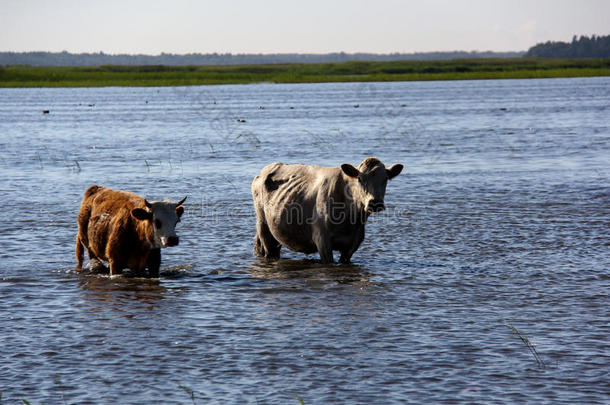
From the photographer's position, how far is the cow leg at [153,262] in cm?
1258

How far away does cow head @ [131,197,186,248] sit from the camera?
1179 cm

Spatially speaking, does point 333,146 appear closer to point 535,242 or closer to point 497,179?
point 497,179

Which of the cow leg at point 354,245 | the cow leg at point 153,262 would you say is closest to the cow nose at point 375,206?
the cow leg at point 354,245

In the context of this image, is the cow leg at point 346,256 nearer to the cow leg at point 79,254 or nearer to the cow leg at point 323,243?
the cow leg at point 323,243

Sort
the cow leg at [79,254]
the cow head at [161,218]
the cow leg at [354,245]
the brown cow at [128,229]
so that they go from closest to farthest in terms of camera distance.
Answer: the cow head at [161,218], the brown cow at [128,229], the cow leg at [354,245], the cow leg at [79,254]

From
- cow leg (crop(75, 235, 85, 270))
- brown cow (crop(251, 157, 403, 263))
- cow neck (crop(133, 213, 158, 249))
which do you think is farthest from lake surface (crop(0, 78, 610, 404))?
cow neck (crop(133, 213, 158, 249))

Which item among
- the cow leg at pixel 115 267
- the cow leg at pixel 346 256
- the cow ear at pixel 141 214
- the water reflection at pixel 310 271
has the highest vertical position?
the cow ear at pixel 141 214

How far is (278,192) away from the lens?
14.2 metres

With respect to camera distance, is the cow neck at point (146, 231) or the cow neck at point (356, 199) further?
the cow neck at point (356, 199)

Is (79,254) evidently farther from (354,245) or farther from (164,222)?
(354,245)

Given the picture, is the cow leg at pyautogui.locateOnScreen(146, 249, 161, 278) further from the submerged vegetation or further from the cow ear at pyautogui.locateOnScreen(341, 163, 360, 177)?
the submerged vegetation

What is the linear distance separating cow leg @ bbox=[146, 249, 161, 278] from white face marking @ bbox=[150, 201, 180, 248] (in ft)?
1.62

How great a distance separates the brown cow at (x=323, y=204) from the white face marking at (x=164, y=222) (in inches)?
94.0

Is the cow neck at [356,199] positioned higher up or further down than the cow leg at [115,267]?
higher up
